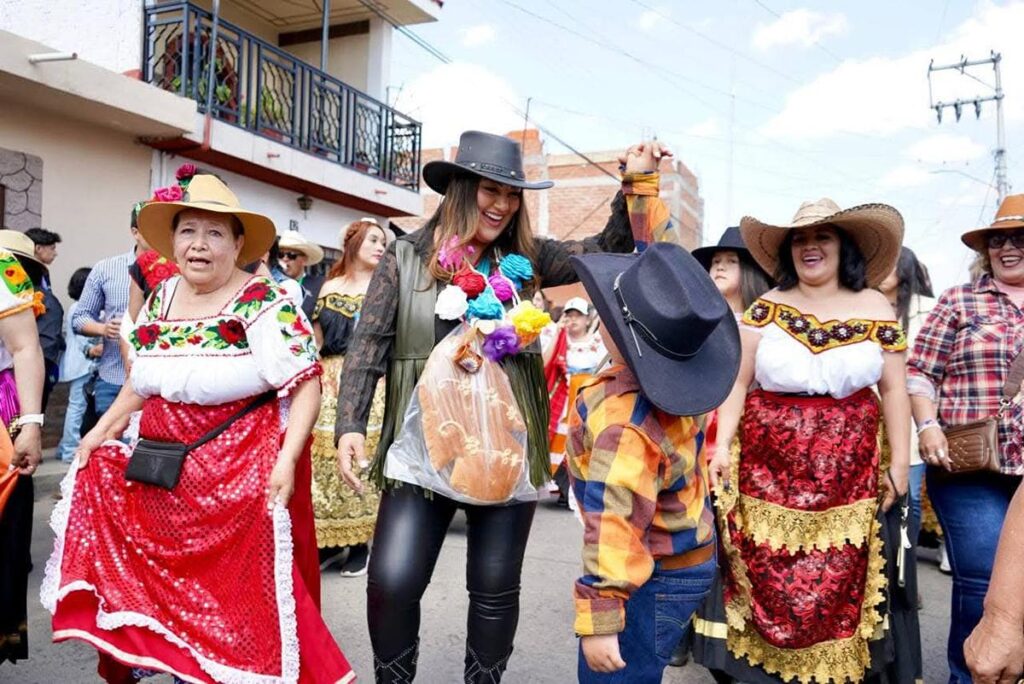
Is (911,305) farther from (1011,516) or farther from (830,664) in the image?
(1011,516)

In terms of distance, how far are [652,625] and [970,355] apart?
1.90 meters

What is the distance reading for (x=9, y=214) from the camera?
8.13 metres

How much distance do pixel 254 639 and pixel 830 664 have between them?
2131mm

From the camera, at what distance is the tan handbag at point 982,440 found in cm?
313

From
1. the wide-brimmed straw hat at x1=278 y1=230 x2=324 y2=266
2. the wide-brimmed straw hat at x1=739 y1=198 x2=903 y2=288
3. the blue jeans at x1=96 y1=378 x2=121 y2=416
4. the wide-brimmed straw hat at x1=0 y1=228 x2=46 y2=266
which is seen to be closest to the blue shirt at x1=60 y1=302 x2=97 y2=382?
the blue jeans at x1=96 y1=378 x2=121 y2=416

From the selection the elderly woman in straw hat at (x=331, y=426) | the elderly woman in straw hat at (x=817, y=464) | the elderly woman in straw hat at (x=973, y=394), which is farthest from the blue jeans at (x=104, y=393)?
the elderly woman in straw hat at (x=973, y=394)

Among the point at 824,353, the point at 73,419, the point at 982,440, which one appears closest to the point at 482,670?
the point at 824,353

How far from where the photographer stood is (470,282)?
273 centimetres

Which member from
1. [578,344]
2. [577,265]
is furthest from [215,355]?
[578,344]

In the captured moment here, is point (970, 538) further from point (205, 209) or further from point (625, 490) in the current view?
point (205, 209)

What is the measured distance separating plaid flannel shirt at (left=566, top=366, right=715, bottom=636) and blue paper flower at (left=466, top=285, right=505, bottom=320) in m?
0.43

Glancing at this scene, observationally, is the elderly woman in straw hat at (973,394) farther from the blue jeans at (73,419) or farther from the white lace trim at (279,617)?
the blue jeans at (73,419)

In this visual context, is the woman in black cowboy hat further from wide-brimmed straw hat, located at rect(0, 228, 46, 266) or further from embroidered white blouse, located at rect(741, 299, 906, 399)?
wide-brimmed straw hat, located at rect(0, 228, 46, 266)

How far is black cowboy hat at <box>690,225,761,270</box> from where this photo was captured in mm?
4287
